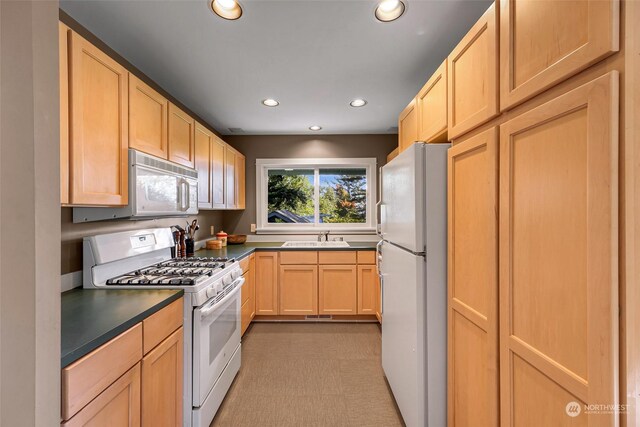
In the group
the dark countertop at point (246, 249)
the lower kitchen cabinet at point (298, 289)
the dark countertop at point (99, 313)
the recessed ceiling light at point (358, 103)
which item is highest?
the recessed ceiling light at point (358, 103)

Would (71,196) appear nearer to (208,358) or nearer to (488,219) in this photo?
(208,358)

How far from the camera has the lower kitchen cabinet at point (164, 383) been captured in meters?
1.26

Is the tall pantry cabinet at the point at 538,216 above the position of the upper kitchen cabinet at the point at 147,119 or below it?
below

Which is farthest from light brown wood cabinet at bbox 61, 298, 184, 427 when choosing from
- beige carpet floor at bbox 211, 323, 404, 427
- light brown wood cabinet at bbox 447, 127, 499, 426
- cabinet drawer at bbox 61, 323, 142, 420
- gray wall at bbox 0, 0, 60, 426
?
light brown wood cabinet at bbox 447, 127, 499, 426

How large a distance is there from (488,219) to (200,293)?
1475mm

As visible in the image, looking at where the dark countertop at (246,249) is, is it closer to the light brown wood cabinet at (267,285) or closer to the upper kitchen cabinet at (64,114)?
the light brown wood cabinet at (267,285)

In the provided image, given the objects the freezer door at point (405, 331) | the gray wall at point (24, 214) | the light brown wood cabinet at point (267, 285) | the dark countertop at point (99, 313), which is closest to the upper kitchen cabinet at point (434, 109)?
the freezer door at point (405, 331)

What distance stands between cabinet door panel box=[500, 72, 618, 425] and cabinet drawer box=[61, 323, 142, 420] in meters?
1.39

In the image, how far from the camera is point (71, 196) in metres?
1.24

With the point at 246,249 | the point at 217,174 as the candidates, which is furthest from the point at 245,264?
the point at 217,174

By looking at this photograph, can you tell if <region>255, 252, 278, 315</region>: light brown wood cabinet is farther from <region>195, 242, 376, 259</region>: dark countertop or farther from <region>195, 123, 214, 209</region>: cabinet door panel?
<region>195, 123, 214, 209</region>: cabinet door panel

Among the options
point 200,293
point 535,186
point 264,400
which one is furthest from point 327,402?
point 535,186

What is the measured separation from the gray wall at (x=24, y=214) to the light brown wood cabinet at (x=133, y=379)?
0.35 m

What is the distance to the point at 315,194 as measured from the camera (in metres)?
4.07
